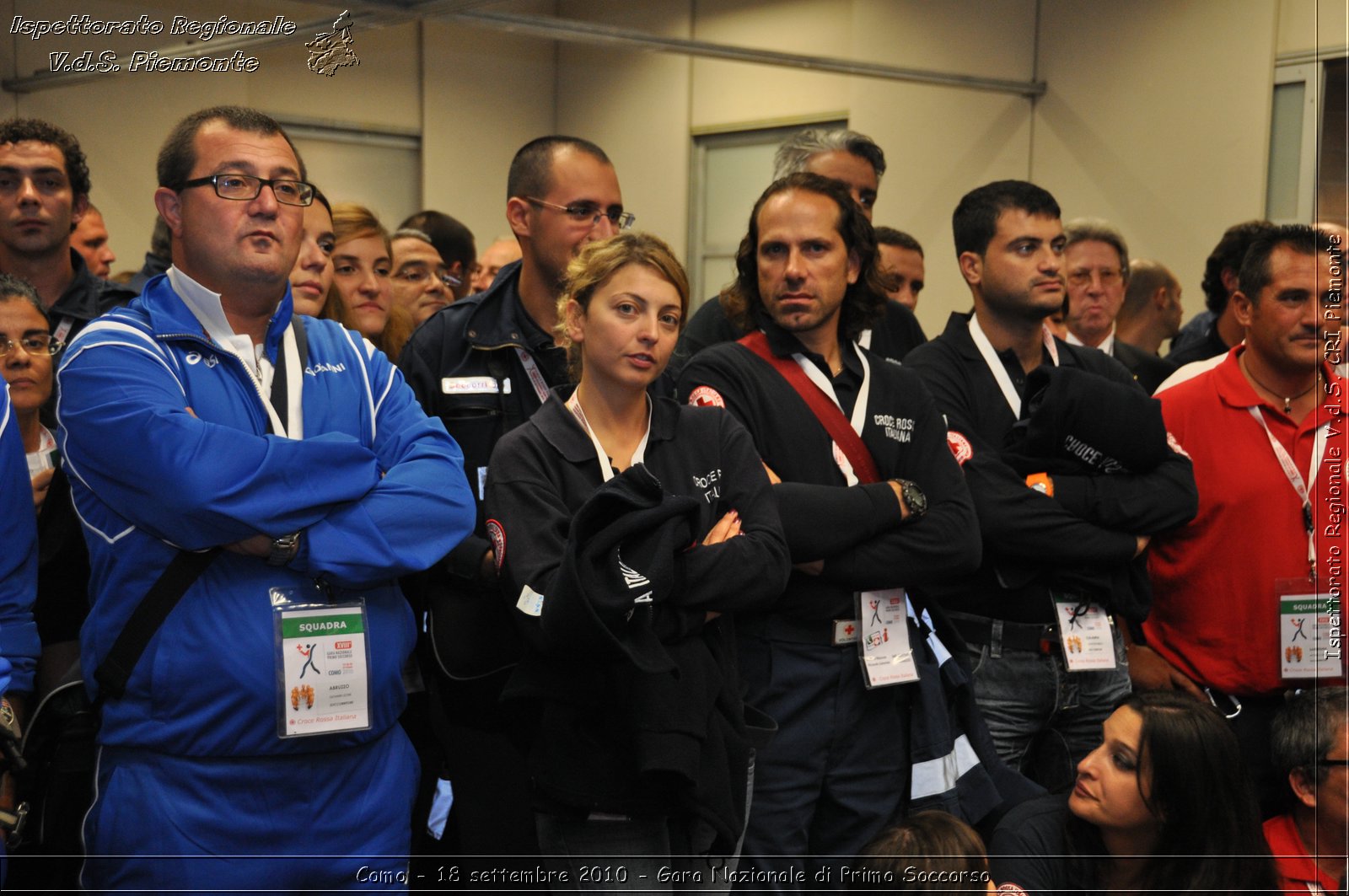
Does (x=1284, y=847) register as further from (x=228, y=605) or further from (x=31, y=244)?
(x=31, y=244)

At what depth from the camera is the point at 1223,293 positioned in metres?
4.70

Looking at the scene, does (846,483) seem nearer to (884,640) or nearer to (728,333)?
(884,640)

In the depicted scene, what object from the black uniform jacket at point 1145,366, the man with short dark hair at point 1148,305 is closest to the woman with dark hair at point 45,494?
the black uniform jacket at point 1145,366

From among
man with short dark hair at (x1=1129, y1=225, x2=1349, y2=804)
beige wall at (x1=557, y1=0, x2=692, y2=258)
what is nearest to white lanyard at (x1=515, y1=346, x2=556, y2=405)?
man with short dark hair at (x1=1129, y1=225, x2=1349, y2=804)

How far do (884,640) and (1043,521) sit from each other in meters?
0.57

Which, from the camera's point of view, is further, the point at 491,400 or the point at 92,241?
the point at 92,241

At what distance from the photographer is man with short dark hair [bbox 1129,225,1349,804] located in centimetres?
304

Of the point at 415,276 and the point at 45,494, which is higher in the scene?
the point at 415,276

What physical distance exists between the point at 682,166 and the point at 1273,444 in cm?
626

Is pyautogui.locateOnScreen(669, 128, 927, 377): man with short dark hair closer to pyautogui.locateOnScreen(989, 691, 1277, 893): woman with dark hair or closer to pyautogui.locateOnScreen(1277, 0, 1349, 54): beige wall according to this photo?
pyautogui.locateOnScreen(989, 691, 1277, 893): woman with dark hair

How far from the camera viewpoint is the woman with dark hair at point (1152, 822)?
2.39 metres

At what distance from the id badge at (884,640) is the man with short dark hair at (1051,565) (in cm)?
22

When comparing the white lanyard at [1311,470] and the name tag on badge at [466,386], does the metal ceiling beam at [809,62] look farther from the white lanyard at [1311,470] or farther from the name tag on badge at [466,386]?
the white lanyard at [1311,470]

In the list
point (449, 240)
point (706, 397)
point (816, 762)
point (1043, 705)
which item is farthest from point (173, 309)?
point (449, 240)
